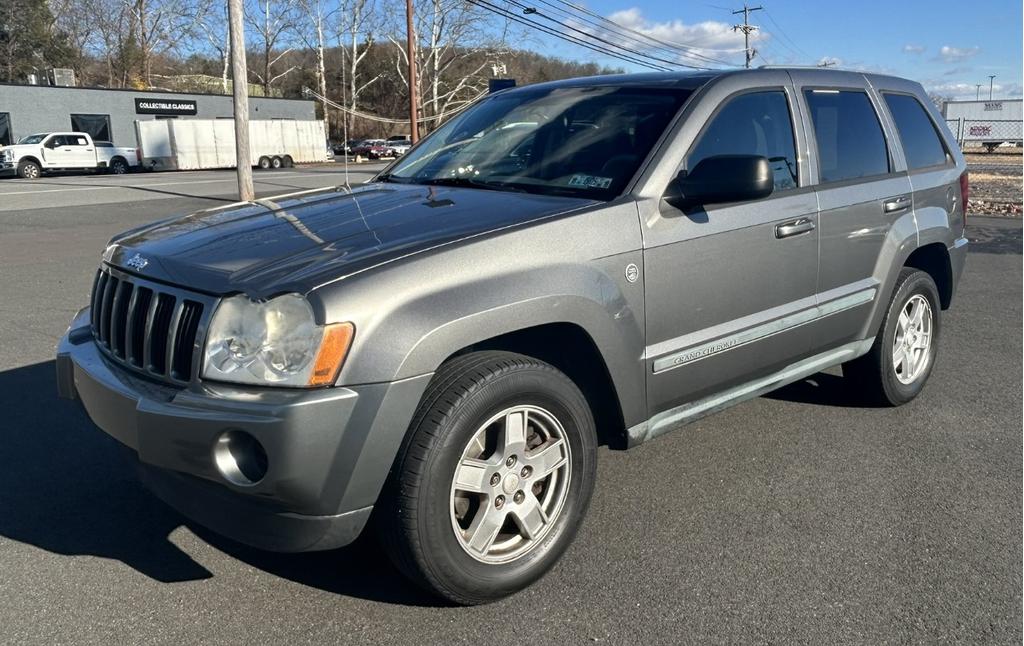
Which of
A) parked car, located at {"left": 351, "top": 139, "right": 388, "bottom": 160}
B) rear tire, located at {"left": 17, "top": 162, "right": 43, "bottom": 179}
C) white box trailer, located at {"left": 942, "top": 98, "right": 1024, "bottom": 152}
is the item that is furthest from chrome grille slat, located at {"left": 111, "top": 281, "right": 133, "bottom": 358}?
white box trailer, located at {"left": 942, "top": 98, "right": 1024, "bottom": 152}

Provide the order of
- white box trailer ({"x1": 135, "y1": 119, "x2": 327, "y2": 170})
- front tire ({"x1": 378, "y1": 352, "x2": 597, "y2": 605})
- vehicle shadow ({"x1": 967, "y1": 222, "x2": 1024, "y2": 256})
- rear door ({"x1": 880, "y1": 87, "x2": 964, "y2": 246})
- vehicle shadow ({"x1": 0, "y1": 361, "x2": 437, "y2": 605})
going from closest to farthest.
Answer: front tire ({"x1": 378, "y1": 352, "x2": 597, "y2": 605}) → vehicle shadow ({"x1": 0, "y1": 361, "x2": 437, "y2": 605}) → rear door ({"x1": 880, "y1": 87, "x2": 964, "y2": 246}) → vehicle shadow ({"x1": 967, "y1": 222, "x2": 1024, "y2": 256}) → white box trailer ({"x1": 135, "y1": 119, "x2": 327, "y2": 170})

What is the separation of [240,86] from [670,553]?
17144 millimetres

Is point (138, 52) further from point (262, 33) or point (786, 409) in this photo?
point (786, 409)

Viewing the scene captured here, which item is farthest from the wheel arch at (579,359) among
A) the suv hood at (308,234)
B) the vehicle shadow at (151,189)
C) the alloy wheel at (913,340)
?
the vehicle shadow at (151,189)

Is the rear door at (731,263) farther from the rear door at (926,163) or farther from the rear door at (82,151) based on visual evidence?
the rear door at (82,151)

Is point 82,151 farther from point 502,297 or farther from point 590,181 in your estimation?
point 502,297

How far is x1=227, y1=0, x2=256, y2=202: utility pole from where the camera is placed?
57.1 feet

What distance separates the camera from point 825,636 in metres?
2.71

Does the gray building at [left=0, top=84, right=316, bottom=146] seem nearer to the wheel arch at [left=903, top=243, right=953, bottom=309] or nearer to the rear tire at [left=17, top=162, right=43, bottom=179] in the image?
the rear tire at [left=17, top=162, right=43, bottom=179]

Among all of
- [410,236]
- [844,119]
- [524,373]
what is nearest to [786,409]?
[844,119]

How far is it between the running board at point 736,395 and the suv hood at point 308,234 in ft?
3.05

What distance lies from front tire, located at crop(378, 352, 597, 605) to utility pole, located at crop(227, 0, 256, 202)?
14886mm

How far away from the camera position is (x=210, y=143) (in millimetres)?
41562

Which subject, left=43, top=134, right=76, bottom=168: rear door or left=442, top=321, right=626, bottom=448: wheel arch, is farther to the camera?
left=43, top=134, right=76, bottom=168: rear door
